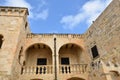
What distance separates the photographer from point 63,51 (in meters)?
12.6

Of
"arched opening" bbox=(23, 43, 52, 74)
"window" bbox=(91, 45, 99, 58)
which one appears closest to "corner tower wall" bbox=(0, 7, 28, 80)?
"arched opening" bbox=(23, 43, 52, 74)

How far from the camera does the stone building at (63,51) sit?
7535 mm

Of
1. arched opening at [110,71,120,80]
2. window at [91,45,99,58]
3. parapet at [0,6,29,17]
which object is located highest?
parapet at [0,6,29,17]

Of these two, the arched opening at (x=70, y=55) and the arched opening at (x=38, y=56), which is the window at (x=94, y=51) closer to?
the arched opening at (x=70, y=55)

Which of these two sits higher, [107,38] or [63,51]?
[107,38]

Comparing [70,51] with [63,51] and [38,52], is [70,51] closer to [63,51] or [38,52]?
[63,51]

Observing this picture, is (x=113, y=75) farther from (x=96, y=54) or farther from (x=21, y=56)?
(x=21, y=56)

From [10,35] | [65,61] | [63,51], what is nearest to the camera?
[10,35]

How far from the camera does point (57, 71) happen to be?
31.8 feet

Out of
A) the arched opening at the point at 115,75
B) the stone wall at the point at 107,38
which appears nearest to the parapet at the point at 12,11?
the stone wall at the point at 107,38

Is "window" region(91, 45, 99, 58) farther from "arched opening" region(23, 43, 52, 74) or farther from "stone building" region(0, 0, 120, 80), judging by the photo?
"arched opening" region(23, 43, 52, 74)

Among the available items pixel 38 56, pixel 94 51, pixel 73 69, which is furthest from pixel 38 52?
pixel 94 51

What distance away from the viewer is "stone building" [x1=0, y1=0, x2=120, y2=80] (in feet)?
24.7

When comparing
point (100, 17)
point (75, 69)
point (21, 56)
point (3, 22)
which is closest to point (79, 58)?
point (75, 69)
